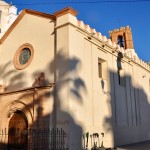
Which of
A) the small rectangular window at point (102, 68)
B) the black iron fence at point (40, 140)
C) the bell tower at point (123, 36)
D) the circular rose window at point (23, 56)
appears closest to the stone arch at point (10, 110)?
the black iron fence at point (40, 140)

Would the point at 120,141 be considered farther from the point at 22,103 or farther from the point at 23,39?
the point at 23,39

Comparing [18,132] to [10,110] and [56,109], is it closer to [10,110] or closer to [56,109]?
[10,110]

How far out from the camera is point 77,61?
12.1 metres

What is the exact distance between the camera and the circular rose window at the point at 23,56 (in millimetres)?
14067

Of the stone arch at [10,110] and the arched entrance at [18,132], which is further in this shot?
the stone arch at [10,110]

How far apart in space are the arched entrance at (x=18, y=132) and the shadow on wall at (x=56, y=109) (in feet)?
0.17

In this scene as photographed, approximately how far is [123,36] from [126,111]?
9.80m

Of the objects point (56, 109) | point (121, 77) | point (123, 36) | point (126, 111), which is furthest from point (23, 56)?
point (123, 36)

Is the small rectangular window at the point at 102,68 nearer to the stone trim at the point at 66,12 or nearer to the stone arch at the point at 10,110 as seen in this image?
the stone trim at the point at 66,12

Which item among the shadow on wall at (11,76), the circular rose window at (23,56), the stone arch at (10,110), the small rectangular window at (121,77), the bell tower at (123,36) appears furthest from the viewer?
the bell tower at (123,36)

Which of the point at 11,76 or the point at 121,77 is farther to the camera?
the point at 121,77

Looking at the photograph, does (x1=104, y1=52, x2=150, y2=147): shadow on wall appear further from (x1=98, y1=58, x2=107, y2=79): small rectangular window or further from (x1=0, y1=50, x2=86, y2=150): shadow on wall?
(x1=0, y1=50, x2=86, y2=150): shadow on wall

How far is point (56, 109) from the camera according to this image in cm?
1132

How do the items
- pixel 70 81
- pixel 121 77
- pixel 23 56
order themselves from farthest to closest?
pixel 121 77 → pixel 23 56 → pixel 70 81
